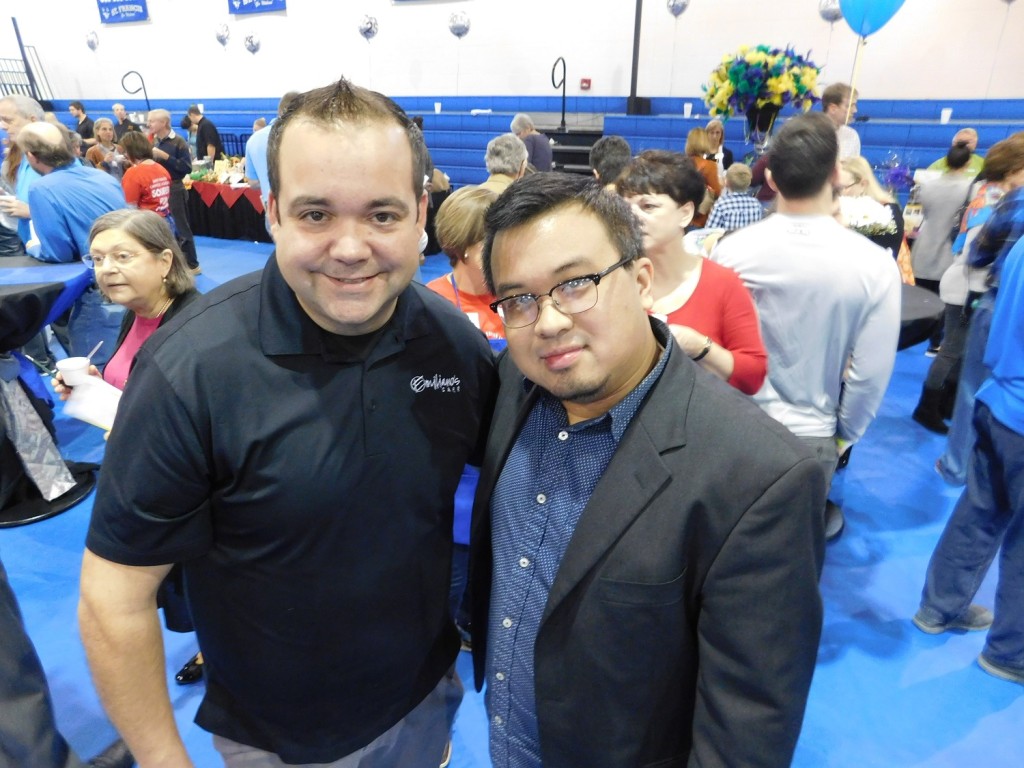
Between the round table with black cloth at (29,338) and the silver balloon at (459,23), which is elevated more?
the silver balloon at (459,23)

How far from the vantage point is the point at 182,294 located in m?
2.44

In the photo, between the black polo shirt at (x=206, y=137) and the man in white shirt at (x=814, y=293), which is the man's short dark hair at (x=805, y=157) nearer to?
the man in white shirt at (x=814, y=293)

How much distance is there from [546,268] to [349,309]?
329 millimetres

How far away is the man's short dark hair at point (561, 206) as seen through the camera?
104cm

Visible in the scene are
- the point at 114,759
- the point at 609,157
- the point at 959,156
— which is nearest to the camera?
the point at 114,759

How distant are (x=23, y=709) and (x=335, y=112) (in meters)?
1.07

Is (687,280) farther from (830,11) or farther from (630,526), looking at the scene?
(830,11)

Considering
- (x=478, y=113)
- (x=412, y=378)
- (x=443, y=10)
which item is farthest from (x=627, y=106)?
(x=412, y=378)

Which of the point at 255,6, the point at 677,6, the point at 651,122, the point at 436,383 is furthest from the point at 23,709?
the point at 255,6

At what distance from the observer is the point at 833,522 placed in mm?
3154

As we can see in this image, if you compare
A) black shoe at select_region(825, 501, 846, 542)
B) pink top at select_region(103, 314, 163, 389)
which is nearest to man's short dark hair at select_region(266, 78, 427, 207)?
pink top at select_region(103, 314, 163, 389)

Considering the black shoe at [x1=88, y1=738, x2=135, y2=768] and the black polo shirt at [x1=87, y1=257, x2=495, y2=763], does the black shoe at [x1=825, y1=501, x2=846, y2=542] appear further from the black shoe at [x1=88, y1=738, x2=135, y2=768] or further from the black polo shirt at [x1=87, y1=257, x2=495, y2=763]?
the black shoe at [x1=88, y1=738, x2=135, y2=768]

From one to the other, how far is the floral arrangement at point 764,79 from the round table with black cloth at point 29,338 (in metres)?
4.65

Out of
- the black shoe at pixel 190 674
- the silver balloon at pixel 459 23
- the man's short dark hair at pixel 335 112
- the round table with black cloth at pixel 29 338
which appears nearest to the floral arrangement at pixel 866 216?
the man's short dark hair at pixel 335 112
